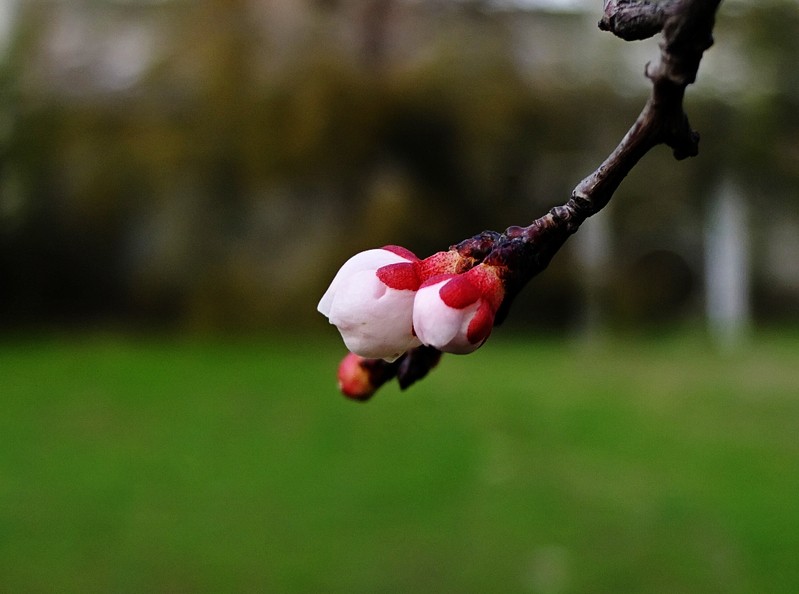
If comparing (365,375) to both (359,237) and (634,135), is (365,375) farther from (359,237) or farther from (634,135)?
(359,237)

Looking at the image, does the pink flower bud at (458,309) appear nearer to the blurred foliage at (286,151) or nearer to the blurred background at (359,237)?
the blurred background at (359,237)

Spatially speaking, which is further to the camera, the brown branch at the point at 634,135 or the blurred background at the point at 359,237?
the blurred background at the point at 359,237

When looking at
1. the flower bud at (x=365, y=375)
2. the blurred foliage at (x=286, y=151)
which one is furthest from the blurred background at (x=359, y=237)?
the flower bud at (x=365, y=375)

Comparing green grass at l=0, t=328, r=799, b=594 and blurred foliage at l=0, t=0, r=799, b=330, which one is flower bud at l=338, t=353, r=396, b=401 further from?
blurred foliage at l=0, t=0, r=799, b=330

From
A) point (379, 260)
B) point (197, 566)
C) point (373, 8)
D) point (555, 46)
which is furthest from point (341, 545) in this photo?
point (555, 46)

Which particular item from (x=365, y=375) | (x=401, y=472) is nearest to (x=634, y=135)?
(x=365, y=375)

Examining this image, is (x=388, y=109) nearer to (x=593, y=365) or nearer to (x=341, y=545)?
(x=593, y=365)

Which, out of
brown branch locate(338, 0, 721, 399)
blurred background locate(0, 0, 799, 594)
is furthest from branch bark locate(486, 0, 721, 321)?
blurred background locate(0, 0, 799, 594)
